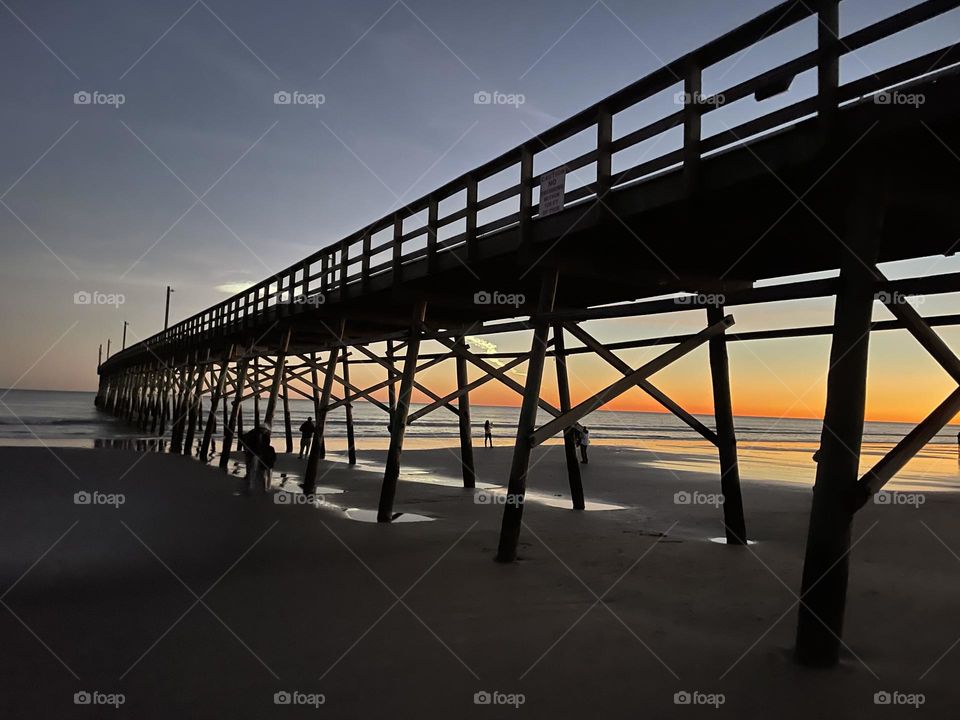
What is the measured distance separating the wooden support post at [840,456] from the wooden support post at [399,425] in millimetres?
6241

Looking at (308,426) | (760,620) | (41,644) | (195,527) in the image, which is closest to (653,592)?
(760,620)

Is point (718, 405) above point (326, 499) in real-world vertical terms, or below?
above

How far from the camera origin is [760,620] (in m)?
5.21

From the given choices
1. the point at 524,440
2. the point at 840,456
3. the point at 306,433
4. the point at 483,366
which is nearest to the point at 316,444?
the point at 483,366

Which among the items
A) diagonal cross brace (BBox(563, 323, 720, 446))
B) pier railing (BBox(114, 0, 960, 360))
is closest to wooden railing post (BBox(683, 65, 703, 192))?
pier railing (BBox(114, 0, 960, 360))

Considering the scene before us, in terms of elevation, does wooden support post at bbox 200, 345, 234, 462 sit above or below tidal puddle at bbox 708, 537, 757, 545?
above

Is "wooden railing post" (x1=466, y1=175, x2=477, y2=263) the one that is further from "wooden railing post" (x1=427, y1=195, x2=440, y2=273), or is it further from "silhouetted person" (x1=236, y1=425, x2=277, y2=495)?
"silhouetted person" (x1=236, y1=425, x2=277, y2=495)

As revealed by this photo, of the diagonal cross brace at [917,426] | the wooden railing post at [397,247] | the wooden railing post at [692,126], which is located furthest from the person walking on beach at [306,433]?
the diagonal cross brace at [917,426]

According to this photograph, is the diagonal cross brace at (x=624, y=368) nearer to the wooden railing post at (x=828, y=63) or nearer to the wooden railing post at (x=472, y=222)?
the wooden railing post at (x=472, y=222)

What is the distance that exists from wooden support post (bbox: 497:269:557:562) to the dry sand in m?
0.31

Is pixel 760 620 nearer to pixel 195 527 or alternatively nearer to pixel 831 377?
pixel 831 377

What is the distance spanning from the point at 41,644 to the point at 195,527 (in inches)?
161

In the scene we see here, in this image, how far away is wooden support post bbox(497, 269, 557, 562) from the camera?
7047mm

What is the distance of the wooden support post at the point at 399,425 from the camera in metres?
9.65
